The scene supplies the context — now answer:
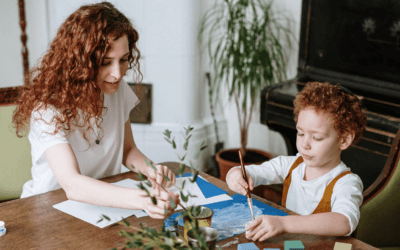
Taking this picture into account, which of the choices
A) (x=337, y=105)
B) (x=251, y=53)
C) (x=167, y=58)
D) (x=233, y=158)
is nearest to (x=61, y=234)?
(x=337, y=105)

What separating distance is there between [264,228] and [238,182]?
12.4 inches

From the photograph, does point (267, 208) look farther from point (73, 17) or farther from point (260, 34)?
point (260, 34)

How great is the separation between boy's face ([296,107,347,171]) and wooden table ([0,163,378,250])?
302 mm

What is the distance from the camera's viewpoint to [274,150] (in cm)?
350

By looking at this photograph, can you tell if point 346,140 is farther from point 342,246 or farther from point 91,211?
point 91,211

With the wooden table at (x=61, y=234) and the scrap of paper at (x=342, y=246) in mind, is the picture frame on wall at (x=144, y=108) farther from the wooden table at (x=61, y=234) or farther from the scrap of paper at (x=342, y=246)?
the scrap of paper at (x=342, y=246)

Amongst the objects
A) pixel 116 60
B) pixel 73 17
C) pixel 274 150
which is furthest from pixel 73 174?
pixel 274 150

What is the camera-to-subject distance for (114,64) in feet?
4.75

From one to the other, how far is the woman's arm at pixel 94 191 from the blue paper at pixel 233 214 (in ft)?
0.38

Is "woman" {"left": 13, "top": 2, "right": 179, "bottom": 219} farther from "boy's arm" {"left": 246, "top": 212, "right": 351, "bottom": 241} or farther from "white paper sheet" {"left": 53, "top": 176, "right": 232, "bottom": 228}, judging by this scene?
"boy's arm" {"left": 246, "top": 212, "right": 351, "bottom": 241}

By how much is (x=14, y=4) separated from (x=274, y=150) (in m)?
2.28

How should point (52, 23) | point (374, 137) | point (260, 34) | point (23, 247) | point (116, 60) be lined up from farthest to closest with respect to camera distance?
point (52, 23) → point (260, 34) → point (374, 137) → point (116, 60) → point (23, 247)

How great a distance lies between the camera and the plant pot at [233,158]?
3013 mm

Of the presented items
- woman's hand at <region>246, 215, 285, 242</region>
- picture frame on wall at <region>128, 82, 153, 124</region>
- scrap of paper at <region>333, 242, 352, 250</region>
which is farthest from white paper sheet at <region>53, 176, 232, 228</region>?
picture frame on wall at <region>128, 82, 153, 124</region>
